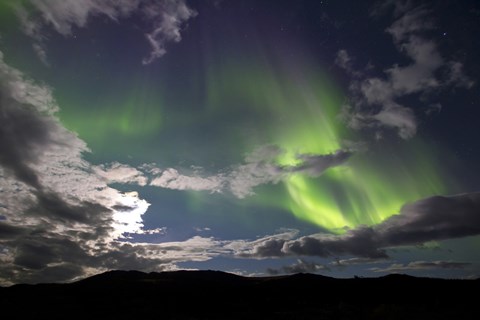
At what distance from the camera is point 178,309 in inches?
3108

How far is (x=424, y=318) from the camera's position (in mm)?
34094

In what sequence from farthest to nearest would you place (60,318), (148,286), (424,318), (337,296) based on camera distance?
1. (148,286)
2. (337,296)
3. (60,318)
4. (424,318)

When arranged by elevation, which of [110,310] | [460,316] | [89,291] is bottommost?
[460,316]

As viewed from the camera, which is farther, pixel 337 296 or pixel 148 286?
pixel 148 286

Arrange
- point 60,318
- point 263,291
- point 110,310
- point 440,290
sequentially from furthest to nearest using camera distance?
point 263,291
point 440,290
point 110,310
point 60,318

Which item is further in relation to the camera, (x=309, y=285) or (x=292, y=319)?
(x=309, y=285)

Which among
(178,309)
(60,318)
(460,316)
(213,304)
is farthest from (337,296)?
(60,318)

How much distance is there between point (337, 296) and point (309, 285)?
23.7 meters

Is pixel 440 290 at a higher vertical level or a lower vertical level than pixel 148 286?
lower

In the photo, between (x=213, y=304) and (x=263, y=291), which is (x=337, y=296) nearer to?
(x=263, y=291)

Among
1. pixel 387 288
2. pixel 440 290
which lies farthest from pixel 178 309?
pixel 440 290

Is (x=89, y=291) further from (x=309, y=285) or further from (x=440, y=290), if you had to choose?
(x=440, y=290)

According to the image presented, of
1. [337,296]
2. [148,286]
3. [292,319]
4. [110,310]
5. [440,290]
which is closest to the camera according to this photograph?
[292,319]

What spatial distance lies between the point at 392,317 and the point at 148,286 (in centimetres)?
10110
